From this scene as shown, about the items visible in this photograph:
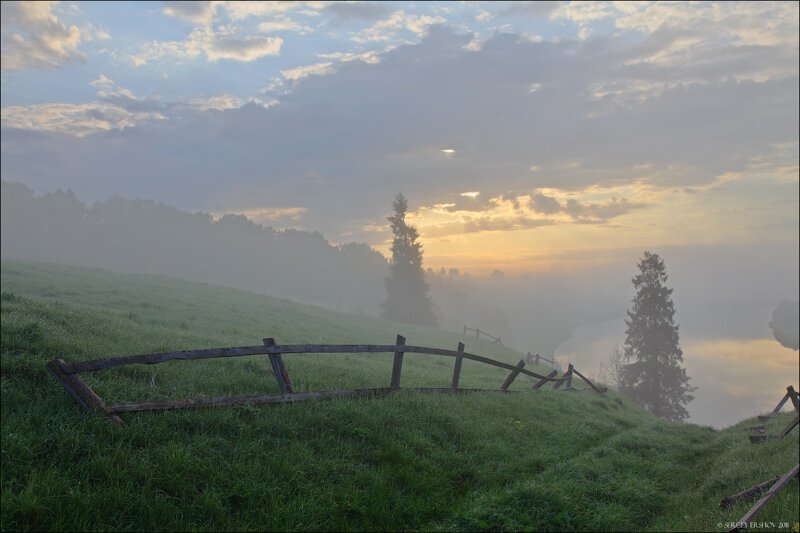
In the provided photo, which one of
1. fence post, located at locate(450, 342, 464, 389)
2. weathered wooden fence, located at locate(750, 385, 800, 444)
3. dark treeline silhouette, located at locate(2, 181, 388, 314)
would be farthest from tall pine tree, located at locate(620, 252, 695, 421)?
dark treeline silhouette, located at locate(2, 181, 388, 314)

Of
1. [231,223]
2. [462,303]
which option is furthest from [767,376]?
[231,223]

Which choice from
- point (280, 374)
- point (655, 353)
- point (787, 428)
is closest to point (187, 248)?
point (655, 353)

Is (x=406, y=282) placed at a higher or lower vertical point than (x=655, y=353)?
higher

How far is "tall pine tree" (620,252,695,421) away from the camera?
38.1 metres

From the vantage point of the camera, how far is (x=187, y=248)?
124 m

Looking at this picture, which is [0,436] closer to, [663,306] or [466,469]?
[466,469]

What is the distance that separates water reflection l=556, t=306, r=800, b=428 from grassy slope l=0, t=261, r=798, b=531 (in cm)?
7494

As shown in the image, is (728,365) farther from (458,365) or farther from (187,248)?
(187,248)

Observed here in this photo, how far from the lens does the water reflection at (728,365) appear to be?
74500mm

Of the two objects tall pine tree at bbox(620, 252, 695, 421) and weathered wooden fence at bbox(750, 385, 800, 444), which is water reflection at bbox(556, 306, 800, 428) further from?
weathered wooden fence at bbox(750, 385, 800, 444)

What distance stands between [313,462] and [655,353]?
40554mm

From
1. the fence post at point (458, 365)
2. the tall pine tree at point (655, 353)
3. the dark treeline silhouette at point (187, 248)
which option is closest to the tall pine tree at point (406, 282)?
the dark treeline silhouette at point (187, 248)

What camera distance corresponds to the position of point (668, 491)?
29.0ft

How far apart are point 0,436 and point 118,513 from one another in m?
2.21
